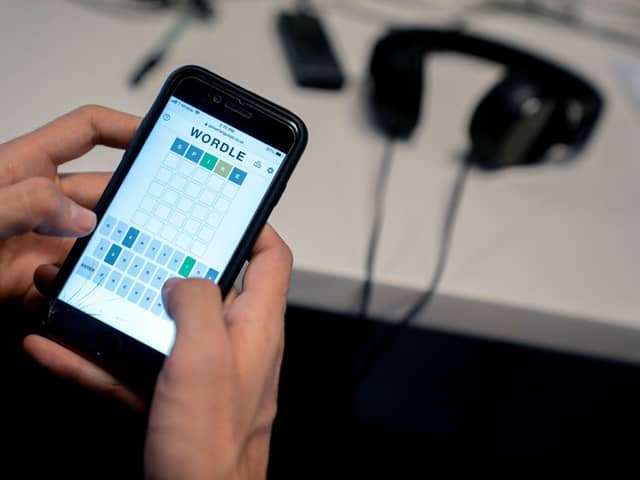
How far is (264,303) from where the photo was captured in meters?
0.37

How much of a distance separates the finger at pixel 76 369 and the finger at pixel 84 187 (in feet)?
0.32

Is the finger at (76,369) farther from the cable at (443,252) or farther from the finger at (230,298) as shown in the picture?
the cable at (443,252)

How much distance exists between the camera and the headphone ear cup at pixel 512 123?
0.54 m

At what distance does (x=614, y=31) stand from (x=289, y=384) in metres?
0.64

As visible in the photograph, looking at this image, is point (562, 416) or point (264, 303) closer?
point (264, 303)

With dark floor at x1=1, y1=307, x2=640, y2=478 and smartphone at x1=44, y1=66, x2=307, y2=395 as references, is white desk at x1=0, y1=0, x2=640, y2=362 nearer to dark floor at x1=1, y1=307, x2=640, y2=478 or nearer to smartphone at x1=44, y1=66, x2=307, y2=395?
smartphone at x1=44, y1=66, x2=307, y2=395

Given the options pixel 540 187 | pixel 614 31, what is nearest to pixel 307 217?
pixel 540 187

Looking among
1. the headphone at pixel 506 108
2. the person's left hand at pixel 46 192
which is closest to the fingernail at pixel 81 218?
the person's left hand at pixel 46 192

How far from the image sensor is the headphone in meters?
0.54

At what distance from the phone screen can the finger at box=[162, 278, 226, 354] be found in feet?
0.17

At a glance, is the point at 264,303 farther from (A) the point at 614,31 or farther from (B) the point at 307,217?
(A) the point at 614,31

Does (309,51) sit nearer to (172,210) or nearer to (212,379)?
(172,210)

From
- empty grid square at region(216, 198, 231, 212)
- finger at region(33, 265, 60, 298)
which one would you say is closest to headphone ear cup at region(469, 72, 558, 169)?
empty grid square at region(216, 198, 231, 212)

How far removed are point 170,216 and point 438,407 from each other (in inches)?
24.2
